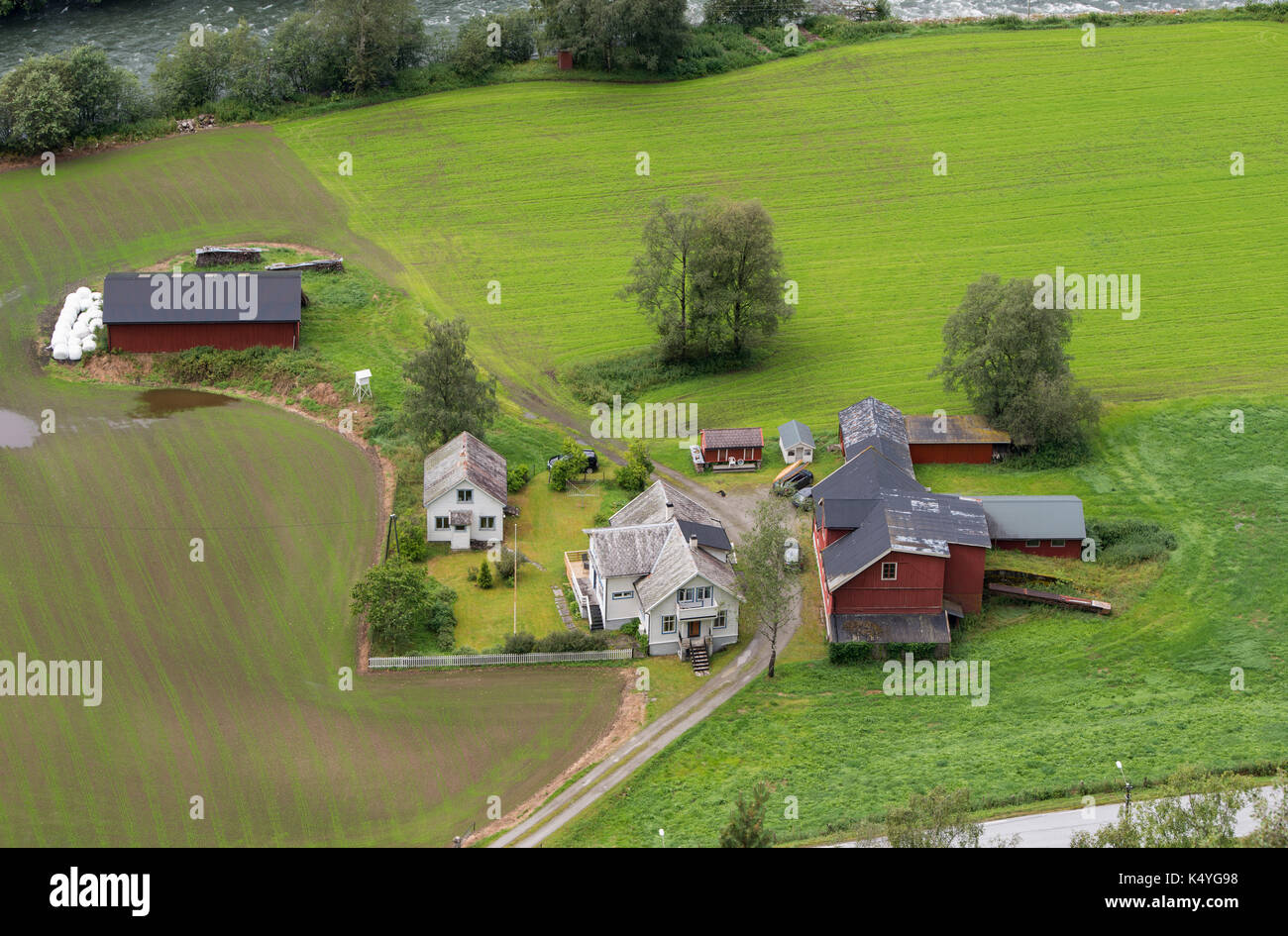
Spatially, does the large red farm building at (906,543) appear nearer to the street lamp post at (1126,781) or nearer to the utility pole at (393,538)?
the street lamp post at (1126,781)

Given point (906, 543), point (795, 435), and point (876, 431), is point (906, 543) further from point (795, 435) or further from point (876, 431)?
point (795, 435)

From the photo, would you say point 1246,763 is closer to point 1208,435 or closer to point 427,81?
point 1208,435

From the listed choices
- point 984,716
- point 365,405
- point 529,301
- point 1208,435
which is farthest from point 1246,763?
point 529,301

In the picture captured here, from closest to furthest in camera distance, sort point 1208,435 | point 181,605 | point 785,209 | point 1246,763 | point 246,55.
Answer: point 1246,763
point 181,605
point 1208,435
point 785,209
point 246,55

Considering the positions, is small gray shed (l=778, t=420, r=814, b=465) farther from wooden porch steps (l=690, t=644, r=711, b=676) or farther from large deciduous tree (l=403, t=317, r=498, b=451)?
wooden porch steps (l=690, t=644, r=711, b=676)

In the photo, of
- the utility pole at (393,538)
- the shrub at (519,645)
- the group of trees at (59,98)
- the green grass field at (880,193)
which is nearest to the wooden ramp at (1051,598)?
the green grass field at (880,193)

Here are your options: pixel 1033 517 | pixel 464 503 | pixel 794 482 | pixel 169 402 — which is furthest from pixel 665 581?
pixel 169 402
